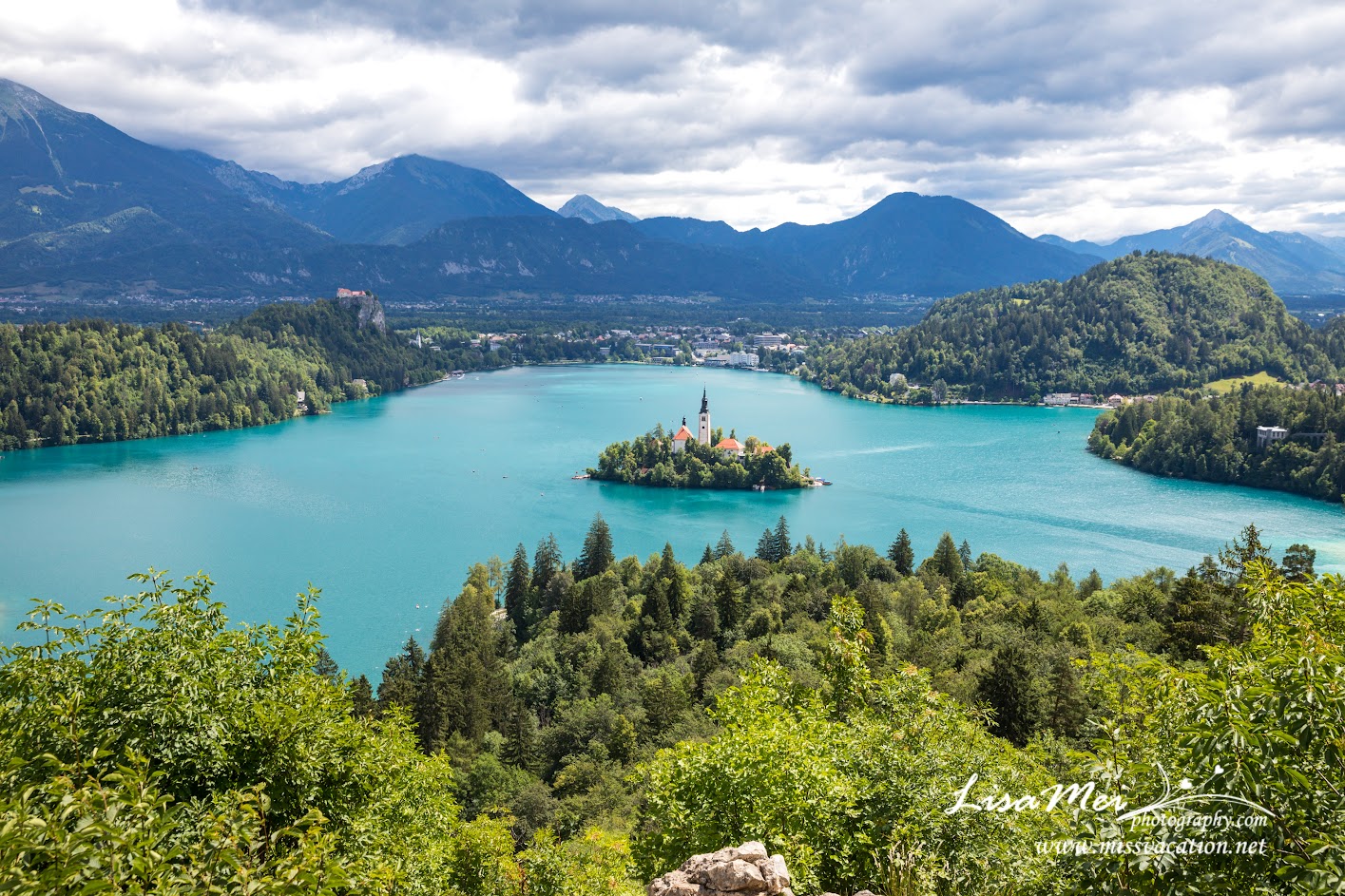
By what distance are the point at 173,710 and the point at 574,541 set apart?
33.3 meters

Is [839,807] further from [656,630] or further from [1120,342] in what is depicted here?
[1120,342]

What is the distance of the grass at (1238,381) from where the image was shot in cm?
7994

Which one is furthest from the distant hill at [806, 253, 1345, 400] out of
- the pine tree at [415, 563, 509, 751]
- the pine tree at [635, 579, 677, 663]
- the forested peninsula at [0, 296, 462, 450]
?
the pine tree at [415, 563, 509, 751]

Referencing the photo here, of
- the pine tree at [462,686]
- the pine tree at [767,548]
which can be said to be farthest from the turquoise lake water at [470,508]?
the pine tree at [767,548]

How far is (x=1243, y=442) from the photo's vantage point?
52.8 meters

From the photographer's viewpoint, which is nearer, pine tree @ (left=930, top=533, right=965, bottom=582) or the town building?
pine tree @ (left=930, top=533, right=965, bottom=582)

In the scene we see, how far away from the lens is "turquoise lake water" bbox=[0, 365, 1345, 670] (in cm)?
3388

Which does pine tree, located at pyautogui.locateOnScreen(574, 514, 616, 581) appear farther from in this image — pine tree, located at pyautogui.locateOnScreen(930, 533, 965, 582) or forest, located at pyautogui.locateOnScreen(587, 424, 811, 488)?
forest, located at pyautogui.locateOnScreen(587, 424, 811, 488)

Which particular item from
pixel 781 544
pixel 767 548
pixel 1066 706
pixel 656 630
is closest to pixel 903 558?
pixel 781 544

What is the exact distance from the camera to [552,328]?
149375 mm

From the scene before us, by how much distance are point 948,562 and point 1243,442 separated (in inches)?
1305

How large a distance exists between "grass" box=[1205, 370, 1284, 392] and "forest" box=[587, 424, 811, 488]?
52.0 meters

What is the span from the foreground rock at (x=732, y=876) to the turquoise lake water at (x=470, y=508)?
22362mm

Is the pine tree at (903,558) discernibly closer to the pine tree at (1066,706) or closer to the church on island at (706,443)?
the pine tree at (1066,706)
